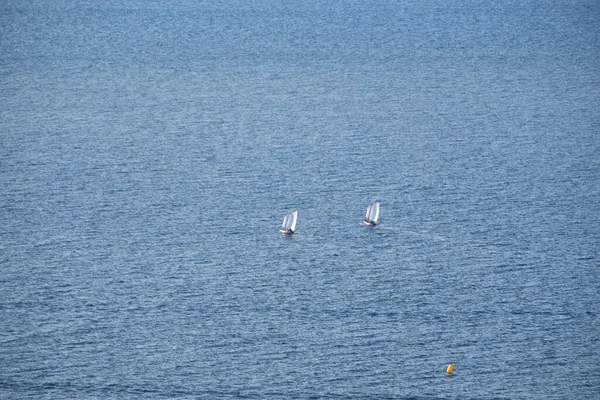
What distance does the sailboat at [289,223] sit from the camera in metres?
10.7

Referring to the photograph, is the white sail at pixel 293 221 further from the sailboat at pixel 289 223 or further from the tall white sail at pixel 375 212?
the tall white sail at pixel 375 212

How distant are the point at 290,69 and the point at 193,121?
3.18 meters

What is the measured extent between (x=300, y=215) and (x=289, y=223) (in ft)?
1.35

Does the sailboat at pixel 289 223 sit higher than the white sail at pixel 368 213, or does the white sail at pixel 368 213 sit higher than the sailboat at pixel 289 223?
the white sail at pixel 368 213

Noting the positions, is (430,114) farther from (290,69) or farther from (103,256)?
(103,256)

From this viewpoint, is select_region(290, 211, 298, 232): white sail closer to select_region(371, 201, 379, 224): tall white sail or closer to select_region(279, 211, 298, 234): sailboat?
select_region(279, 211, 298, 234): sailboat

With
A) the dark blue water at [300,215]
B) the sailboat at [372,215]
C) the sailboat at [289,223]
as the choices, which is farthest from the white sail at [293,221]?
the sailboat at [372,215]

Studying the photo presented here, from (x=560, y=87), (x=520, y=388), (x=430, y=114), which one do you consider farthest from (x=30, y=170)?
(x=560, y=87)

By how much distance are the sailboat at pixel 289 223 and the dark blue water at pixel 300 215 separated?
0.15 meters

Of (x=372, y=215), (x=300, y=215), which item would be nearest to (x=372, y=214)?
(x=372, y=215)

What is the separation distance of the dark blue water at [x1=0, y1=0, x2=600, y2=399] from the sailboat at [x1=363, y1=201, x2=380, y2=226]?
128mm

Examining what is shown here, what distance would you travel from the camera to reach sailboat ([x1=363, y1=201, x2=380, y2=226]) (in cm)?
1091

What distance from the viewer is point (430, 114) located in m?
14.8

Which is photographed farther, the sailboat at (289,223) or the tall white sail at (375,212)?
the tall white sail at (375,212)
